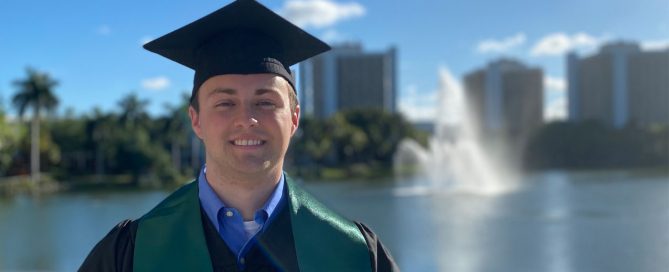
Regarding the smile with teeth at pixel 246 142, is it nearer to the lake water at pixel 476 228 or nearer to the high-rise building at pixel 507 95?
the lake water at pixel 476 228

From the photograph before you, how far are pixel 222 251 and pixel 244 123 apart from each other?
304 millimetres

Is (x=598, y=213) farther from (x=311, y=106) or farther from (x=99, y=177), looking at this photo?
(x=311, y=106)

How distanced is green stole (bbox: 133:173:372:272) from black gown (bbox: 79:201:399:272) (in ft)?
0.07

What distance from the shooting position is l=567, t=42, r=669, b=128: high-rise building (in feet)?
210

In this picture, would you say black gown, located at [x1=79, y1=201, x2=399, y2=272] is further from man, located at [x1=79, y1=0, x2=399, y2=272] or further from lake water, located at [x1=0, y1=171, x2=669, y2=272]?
lake water, located at [x1=0, y1=171, x2=669, y2=272]

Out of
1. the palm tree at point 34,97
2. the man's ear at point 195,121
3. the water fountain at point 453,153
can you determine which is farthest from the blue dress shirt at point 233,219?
the palm tree at point 34,97

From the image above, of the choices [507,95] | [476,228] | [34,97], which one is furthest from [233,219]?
[507,95]

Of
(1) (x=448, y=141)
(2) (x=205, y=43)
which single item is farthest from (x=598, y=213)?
(2) (x=205, y=43)

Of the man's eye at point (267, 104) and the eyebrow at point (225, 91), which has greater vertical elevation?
the eyebrow at point (225, 91)

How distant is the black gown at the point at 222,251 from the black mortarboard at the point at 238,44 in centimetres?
35

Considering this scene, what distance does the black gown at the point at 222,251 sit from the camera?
1283 millimetres

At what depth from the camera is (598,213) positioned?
15.8m

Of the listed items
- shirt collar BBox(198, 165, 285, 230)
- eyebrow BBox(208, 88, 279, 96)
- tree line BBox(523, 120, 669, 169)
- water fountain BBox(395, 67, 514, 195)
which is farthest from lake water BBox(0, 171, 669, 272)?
tree line BBox(523, 120, 669, 169)

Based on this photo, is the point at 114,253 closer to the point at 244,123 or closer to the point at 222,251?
the point at 222,251
